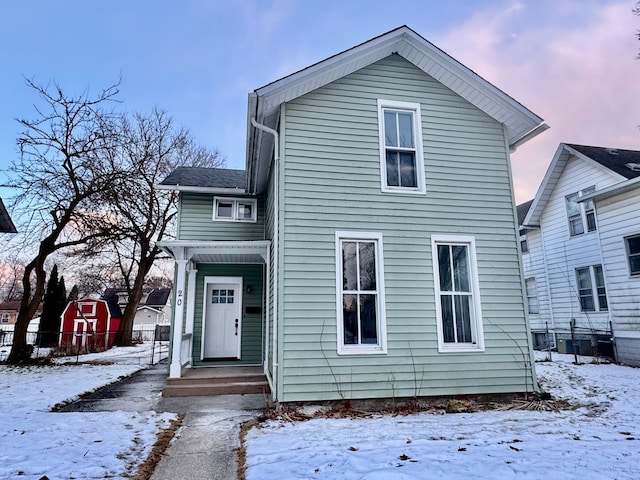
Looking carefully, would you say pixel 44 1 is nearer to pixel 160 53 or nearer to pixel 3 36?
pixel 3 36

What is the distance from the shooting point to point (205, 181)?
400 inches

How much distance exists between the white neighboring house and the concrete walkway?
995cm

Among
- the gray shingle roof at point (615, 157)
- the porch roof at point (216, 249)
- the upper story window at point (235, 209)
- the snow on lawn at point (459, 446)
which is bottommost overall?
the snow on lawn at point (459, 446)

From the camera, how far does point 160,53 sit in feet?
44.1

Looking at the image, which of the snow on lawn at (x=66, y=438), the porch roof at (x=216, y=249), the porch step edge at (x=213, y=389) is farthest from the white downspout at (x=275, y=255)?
the snow on lawn at (x=66, y=438)

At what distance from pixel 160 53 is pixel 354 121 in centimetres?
1019

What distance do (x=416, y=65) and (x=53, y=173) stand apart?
11756mm

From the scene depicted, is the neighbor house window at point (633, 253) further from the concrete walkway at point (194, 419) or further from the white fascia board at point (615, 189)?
the concrete walkway at point (194, 419)

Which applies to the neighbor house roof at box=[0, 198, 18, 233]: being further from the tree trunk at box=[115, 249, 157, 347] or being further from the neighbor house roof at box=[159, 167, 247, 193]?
A: the tree trunk at box=[115, 249, 157, 347]

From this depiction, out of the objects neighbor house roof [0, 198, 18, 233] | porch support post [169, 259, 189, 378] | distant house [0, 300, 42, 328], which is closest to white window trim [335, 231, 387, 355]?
porch support post [169, 259, 189, 378]

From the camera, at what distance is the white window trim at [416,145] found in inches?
262

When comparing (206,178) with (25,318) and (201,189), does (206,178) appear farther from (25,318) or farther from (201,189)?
(25,318)

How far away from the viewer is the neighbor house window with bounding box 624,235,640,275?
34.3ft

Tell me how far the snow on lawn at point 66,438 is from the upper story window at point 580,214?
13.6m
